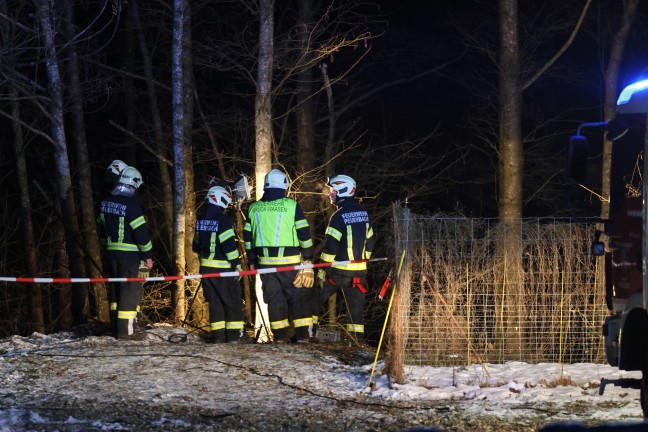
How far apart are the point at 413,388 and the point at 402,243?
166 cm

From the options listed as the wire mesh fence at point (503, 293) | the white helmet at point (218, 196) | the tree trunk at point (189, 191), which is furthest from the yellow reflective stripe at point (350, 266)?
the tree trunk at point (189, 191)

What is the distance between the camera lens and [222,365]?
412 inches

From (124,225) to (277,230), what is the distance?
6.64ft

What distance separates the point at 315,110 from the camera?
23672mm

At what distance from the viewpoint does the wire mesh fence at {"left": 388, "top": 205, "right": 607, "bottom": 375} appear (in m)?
10.7

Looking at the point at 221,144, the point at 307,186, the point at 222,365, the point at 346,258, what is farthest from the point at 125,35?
the point at 222,365

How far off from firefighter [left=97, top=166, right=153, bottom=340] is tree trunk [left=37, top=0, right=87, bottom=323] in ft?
13.0

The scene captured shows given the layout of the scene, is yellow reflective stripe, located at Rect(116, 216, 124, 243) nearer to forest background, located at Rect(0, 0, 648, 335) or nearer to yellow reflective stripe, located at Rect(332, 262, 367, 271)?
yellow reflective stripe, located at Rect(332, 262, 367, 271)

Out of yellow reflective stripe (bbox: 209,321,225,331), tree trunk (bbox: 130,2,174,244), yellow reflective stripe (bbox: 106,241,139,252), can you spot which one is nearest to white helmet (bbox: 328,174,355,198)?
yellow reflective stripe (bbox: 209,321,225,331)

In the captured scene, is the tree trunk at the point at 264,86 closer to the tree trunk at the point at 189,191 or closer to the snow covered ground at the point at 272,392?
the tree trunk at the point at 189,191

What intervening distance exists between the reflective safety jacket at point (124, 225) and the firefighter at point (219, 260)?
73 centimetres

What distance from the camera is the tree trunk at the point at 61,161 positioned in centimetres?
1519

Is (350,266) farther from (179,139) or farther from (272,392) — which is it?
(179,139)

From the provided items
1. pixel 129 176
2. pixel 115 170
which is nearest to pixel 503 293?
pixel 129 176
